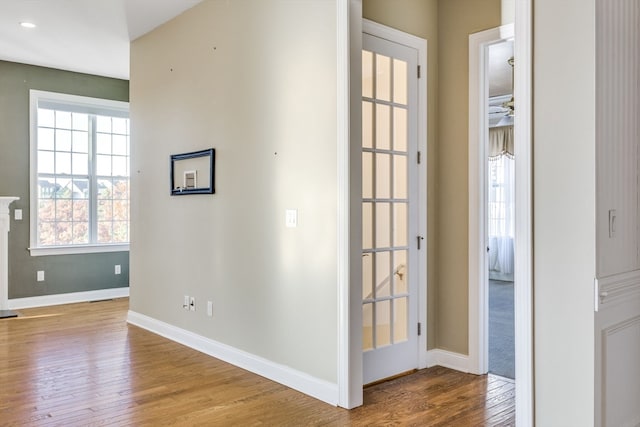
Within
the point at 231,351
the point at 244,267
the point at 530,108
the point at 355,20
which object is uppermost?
the point at 355,20

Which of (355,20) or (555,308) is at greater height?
(355,20)

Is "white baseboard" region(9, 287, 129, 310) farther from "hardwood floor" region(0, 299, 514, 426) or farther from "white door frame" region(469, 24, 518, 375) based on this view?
"white door frame" region(469, 24, 518, 375)

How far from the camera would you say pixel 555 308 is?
2080 millimetres

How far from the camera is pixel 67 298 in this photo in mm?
6480

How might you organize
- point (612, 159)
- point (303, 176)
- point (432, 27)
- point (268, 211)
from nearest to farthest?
1. point (612, 159)
2. point (303, 176)
3. point (268, 211)
4. point (432, 27)

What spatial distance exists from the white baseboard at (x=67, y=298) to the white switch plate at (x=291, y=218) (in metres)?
4.39

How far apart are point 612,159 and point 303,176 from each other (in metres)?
1.83

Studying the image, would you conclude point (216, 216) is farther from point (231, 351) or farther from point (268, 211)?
point (231, 351)

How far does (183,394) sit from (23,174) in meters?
4.37

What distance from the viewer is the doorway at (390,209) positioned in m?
3.43

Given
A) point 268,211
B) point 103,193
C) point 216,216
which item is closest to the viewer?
point 268,211

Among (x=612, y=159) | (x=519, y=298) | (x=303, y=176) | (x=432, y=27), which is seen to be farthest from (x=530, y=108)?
(x=432, y=27)

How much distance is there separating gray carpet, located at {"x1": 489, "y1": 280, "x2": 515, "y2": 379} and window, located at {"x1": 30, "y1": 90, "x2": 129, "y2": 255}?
4.95m

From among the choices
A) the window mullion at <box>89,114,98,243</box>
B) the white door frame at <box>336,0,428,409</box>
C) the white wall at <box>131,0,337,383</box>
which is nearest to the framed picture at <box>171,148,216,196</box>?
the white wall at <box>131,0,337,383</box>
